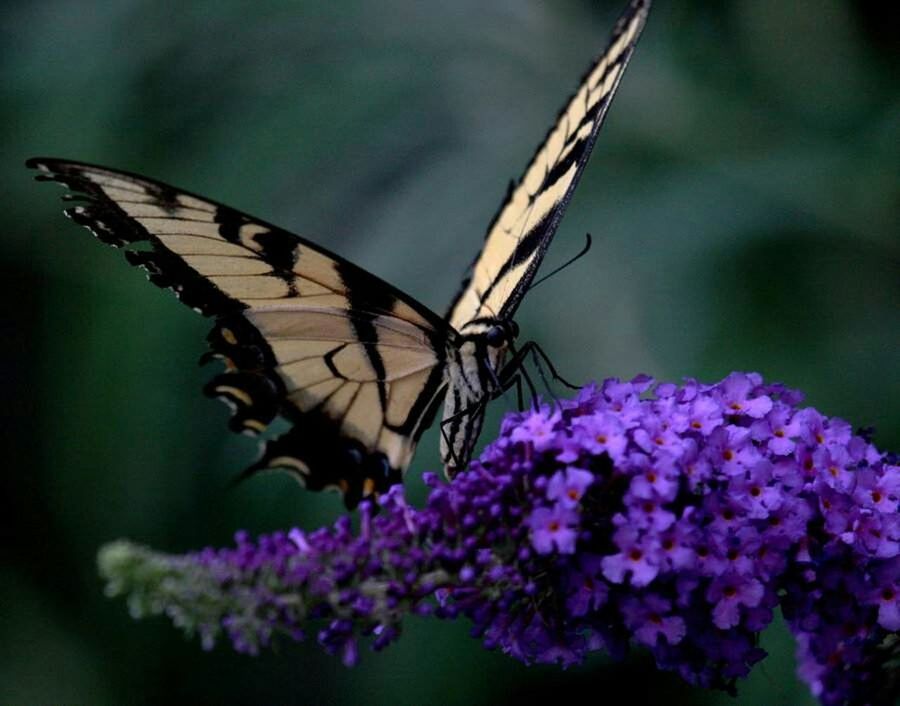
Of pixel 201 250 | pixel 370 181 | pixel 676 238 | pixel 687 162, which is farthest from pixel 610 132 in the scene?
pixel 201 250

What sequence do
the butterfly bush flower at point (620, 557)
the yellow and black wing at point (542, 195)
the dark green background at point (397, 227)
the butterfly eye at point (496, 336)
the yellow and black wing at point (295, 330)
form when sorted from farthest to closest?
the dark green background at point (397, 227)
the butterfly eye at point (496, 336)
the yellow and black wing at point (295, 330)
the yellow and black wing at point (542, 195)
the butterfly bush flower at point (620, 557)

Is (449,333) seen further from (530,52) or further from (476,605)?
(530,52)

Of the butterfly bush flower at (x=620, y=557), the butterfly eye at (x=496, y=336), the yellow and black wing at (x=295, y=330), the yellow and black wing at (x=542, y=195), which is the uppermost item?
the yellow and black wing at (x=542, y=195)

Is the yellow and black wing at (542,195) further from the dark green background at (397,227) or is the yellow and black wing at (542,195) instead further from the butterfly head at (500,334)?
the dark green background at (397,227)

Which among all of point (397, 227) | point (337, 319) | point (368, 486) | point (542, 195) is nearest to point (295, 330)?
point (337, 319)

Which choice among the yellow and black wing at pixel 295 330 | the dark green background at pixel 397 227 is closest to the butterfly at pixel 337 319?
the yellow and black wing at pixel 295 330

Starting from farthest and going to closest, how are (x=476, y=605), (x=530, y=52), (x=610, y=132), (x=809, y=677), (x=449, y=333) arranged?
(x=530, y=52) → (x=610, y=132) → (x=449, y=333) → (x=809, y=677) → (x=476, y=605)

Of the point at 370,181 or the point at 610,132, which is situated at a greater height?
the point at 610,132
